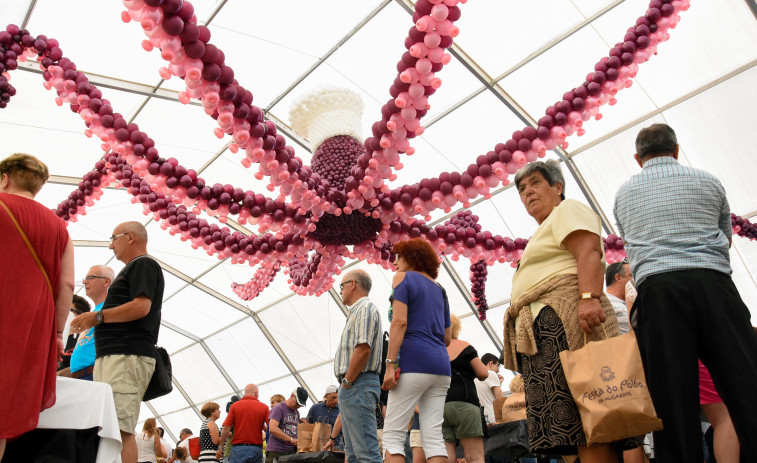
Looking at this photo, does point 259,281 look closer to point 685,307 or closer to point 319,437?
point 319,437

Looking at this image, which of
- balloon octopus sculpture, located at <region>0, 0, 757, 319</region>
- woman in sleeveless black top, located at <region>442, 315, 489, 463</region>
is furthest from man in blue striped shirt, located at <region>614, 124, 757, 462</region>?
woman in sleeveless black top, located at <region>442, 315, 489, 463</region>

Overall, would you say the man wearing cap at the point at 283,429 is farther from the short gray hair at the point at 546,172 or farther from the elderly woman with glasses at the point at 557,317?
the short gray hair at the point at 546,172

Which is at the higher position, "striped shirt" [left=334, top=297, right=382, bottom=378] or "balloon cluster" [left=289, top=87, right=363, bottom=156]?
"balloon cluster" [left=289, top=87, right=363, bottom=156]

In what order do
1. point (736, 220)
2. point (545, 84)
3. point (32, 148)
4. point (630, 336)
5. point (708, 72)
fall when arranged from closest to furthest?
point (630, 336), point (736, 220), point (708, 72), point (545, 84), point (32, 148)

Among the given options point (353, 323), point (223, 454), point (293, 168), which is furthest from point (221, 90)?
point (223, 454)

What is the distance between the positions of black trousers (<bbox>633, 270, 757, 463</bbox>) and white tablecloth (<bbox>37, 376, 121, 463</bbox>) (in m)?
2.04

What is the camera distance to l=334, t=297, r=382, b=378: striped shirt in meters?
3.17

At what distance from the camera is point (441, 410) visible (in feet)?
9.46

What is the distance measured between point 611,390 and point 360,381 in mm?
1590

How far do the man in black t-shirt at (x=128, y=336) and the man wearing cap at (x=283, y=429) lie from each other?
3.38 metres

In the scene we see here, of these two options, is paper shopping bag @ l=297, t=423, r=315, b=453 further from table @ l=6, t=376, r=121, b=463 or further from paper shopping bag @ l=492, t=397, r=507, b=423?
table @ l=6, t=376, r=121, b=463

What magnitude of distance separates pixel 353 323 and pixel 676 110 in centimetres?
551

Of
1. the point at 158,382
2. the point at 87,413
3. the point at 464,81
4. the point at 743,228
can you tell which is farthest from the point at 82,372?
the point at 743,228

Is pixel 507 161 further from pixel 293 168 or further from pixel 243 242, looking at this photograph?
pixel 243 242
